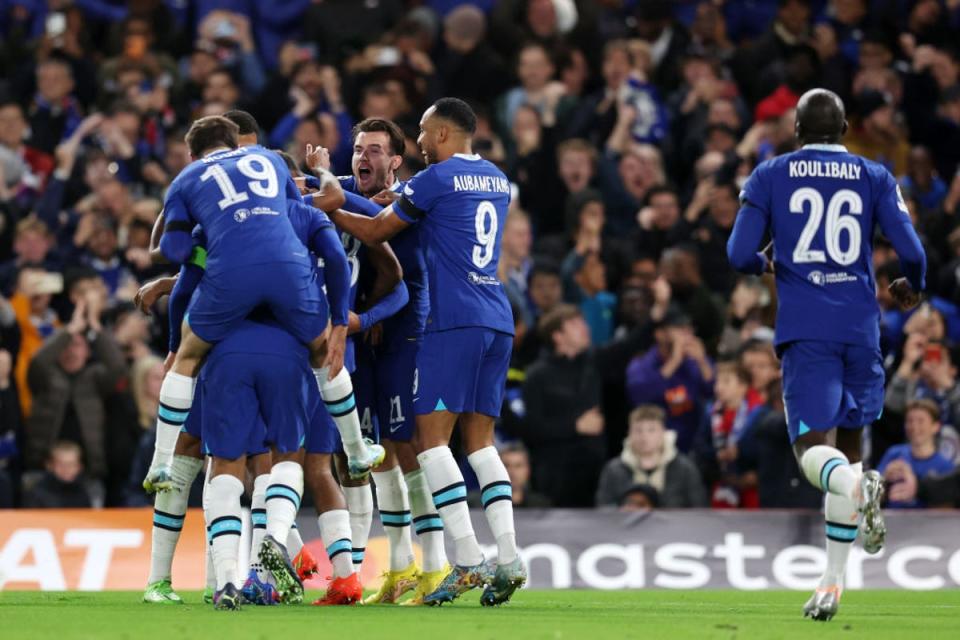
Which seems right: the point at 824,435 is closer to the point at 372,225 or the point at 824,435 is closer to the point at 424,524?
the point at 424,524

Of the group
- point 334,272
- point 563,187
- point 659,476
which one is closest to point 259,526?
point 334,272

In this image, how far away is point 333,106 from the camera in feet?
64.2

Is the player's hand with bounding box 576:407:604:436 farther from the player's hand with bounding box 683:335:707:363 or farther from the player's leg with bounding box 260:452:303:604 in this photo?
the player's leg with bounding box 260:452:303:604

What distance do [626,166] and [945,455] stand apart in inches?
204

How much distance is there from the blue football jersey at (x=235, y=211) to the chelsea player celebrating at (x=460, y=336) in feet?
2.55

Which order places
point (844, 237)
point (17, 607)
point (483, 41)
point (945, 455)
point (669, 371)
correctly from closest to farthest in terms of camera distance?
point (844, 237) → point (17, 607) → point (945, 455) → point (669, 371) → point (483, 41)

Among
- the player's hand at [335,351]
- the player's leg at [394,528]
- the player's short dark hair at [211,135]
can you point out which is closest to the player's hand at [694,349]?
the player's leg at [394,528]

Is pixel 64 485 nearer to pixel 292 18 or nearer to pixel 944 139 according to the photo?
pixel 292 18

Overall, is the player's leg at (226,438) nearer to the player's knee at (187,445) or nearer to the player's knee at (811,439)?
the player's knee at (187,445)

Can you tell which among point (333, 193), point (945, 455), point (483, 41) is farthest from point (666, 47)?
point (333, 193)

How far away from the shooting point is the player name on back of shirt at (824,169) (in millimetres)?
10094

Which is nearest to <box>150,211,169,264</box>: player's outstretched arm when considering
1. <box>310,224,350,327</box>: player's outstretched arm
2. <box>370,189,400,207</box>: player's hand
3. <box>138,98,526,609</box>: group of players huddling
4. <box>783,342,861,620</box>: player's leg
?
<box>138,98,526,609</box>: group of players huddling

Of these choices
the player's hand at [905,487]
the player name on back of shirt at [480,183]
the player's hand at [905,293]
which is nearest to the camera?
the player's hand at [905,293]

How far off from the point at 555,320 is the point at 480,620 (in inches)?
285
